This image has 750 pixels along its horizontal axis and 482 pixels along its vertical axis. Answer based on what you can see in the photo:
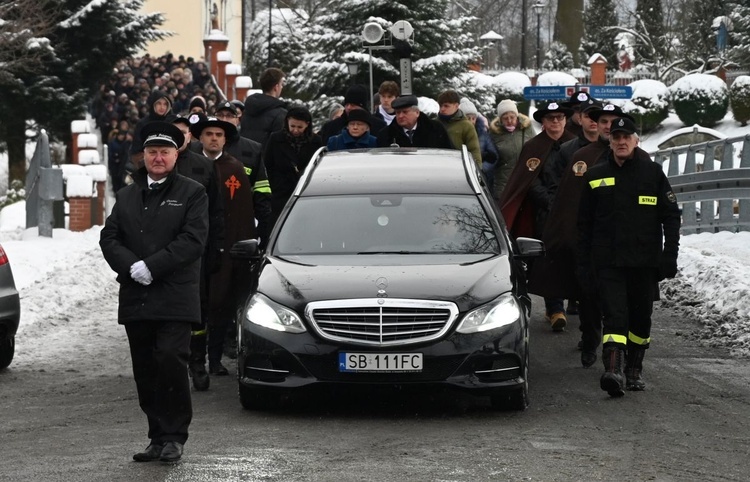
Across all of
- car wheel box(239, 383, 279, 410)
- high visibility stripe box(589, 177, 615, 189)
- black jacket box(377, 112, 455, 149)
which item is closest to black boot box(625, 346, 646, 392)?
high visibility stripe box(589, 177, 615, 189)

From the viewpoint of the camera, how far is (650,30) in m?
71.2

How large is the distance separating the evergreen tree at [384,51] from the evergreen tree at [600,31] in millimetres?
35888

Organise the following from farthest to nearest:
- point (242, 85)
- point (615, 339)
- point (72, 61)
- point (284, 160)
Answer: point (242, 85) → point (72, 61) → point (284, 160) → point (615, 339)

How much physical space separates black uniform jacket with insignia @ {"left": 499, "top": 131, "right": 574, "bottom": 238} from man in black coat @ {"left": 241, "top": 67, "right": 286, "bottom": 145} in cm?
235

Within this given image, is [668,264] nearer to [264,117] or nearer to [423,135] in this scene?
[423,135]

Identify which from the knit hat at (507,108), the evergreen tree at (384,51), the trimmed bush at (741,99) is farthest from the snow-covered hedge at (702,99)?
the knit hat at (507,108)

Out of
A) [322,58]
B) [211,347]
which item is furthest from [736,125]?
[211,347]

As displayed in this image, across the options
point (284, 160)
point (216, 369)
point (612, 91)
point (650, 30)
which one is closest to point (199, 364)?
point (216, 369)

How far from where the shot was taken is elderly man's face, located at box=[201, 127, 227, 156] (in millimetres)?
11688

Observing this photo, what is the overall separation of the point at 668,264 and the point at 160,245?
151 inches

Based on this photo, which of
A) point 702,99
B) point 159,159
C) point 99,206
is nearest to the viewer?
point 159,159

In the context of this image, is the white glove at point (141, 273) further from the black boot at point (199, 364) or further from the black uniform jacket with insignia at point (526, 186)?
the black uniform jacket with insignia at point (526, 186)

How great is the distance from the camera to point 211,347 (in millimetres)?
11648

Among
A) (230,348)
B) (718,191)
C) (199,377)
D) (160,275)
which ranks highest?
(160,275)
